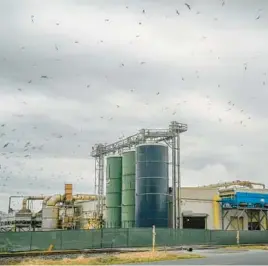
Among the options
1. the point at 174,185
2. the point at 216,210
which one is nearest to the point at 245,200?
the point at 216,210

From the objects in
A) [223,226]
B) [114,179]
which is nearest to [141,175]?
Answer: [114,179]

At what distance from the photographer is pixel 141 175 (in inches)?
2110

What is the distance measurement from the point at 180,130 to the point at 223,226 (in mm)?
13148

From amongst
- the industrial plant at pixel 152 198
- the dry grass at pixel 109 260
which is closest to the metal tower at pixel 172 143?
the industrial plant at pixel 152 198

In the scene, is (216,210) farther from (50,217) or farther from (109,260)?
(109,260)

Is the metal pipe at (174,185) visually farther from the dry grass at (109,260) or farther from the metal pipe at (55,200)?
the metal pipe at (55,200)

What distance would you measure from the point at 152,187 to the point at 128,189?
5158mm

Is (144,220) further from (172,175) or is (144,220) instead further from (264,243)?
(264,243)

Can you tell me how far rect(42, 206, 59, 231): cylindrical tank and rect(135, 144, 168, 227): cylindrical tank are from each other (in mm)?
20600

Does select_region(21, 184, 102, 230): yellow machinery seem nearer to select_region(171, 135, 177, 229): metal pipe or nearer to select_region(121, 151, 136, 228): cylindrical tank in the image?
select_region(121, 151, 136, 228): cylindrical tank

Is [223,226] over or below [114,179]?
below

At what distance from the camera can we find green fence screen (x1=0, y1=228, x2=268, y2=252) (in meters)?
35.1

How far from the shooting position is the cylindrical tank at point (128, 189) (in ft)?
185

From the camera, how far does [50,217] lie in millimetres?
70875
